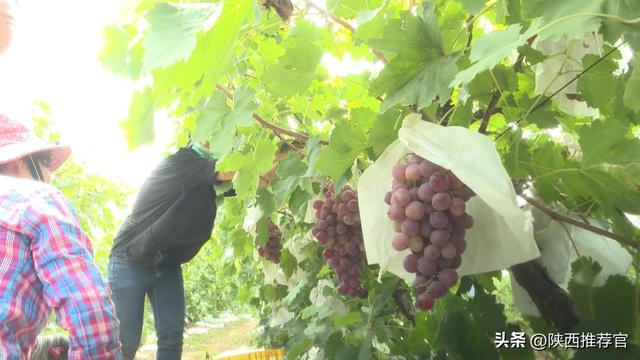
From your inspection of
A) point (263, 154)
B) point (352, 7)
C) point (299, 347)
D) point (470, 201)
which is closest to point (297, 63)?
point (352, 7)

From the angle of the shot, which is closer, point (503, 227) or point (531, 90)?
point (503, 227)

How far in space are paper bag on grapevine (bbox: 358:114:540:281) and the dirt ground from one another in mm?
6114

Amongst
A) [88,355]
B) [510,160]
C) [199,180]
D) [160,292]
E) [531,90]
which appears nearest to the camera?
[510,160]

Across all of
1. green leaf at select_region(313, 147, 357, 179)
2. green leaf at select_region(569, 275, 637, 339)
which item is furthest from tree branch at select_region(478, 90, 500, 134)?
green leaf at select_region(569, 275, 637, 339)

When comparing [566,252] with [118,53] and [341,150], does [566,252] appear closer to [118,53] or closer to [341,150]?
[341,150]

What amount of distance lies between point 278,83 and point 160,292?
212 cm

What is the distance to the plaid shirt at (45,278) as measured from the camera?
134cm

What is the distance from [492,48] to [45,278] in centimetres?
119

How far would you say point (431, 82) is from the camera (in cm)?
87

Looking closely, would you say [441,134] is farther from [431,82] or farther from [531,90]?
[531,90]

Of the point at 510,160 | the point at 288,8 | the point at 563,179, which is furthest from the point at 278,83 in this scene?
the point at 563,179

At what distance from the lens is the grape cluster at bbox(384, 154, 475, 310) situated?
34.0 inches

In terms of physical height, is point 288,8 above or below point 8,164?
above

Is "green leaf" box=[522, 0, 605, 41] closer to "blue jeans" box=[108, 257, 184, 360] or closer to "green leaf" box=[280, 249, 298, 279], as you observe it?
"green leaf" box=[280, 249, 298, 279]
